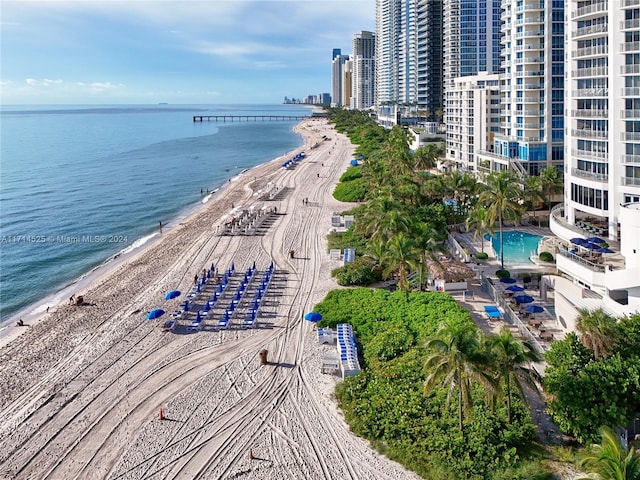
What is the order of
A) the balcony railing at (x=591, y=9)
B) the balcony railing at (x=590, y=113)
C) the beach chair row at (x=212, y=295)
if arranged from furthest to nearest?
1. the balcony railing at (x=590, y=113)
2. the balcony railing at (x=591, y=9)
3. the beach chair row at (x=212, y=295)

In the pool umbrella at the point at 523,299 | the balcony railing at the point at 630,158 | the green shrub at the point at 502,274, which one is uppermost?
the balcony railing at the point at 630,158

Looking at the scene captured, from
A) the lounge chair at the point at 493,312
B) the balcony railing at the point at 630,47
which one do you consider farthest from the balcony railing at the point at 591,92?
the lounge chair at the point at 493,312

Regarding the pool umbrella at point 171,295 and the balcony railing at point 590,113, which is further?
the balcony railing at point 590,113

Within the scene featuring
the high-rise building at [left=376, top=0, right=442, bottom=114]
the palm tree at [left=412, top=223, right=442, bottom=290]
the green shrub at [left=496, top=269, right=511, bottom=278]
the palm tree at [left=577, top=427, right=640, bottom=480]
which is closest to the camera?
the palm tree at [left=577, top=427, right=640, bottom=480]

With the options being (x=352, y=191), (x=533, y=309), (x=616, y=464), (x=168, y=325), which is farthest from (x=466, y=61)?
(x=616, y=464)

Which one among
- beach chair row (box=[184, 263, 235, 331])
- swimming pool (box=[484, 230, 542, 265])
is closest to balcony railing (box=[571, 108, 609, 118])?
swimming pool (box=[484, 230, 542, 265])

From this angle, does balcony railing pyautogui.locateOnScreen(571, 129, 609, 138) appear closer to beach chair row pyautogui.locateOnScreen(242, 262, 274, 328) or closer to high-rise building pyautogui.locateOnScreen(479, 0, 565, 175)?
high-rise building pyautogui.locateOnScreen(479, 0, 565, 175)

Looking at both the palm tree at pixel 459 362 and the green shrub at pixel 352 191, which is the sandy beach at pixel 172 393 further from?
the green shrub at pixel 352 191
